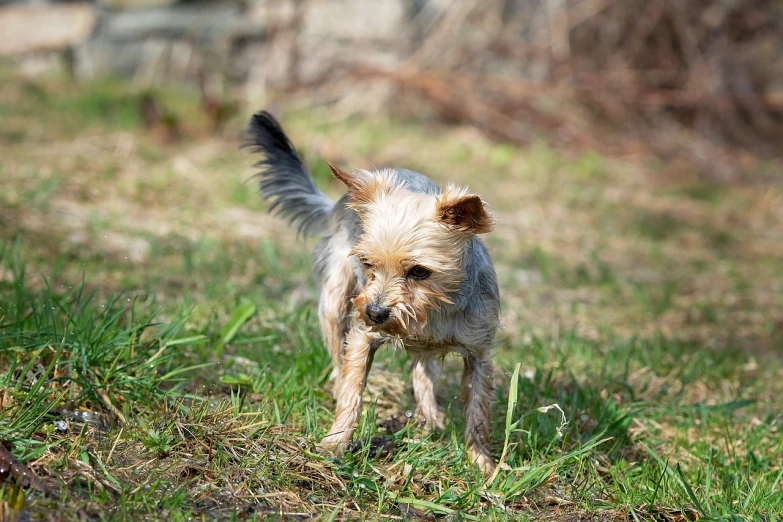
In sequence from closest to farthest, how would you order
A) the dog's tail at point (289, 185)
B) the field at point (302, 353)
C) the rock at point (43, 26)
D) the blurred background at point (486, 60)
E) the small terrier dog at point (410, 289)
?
1. the field at point (302, 353)
2. the small terrier dog at point (410, 289)
3. the dog's tail at point (289, 185)
4. the rock at point (43, 26)
5. the blurred background at point (486, 60)

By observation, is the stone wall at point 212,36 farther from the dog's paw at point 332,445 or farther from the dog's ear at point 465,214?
the dog's paw at point 332,445

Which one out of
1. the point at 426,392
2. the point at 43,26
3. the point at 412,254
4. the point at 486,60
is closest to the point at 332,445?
the point at 426,392

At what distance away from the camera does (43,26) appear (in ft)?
29.7

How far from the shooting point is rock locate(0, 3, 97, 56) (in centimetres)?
904

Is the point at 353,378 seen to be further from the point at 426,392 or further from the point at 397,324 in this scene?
the point at 426,392

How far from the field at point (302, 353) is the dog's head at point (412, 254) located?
17.1 inches

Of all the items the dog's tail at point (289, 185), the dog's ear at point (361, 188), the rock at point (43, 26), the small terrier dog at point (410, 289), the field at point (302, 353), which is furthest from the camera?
the rock at point (43, 26)

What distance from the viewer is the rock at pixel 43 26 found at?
29.7ft

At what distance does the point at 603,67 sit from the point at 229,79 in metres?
4.34

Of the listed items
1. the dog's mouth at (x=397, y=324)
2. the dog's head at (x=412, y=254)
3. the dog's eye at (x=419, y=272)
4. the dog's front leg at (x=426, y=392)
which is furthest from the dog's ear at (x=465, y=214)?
the dog's front leg at (x=426, y=392)

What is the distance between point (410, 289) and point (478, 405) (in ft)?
1.95

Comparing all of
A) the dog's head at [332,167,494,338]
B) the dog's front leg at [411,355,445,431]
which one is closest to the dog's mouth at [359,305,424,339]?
the dog's head at [332,167,494,338]

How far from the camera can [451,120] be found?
31.9 ft

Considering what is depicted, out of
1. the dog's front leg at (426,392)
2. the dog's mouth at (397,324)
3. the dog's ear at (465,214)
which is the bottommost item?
the dog's front leg at (426,392)
